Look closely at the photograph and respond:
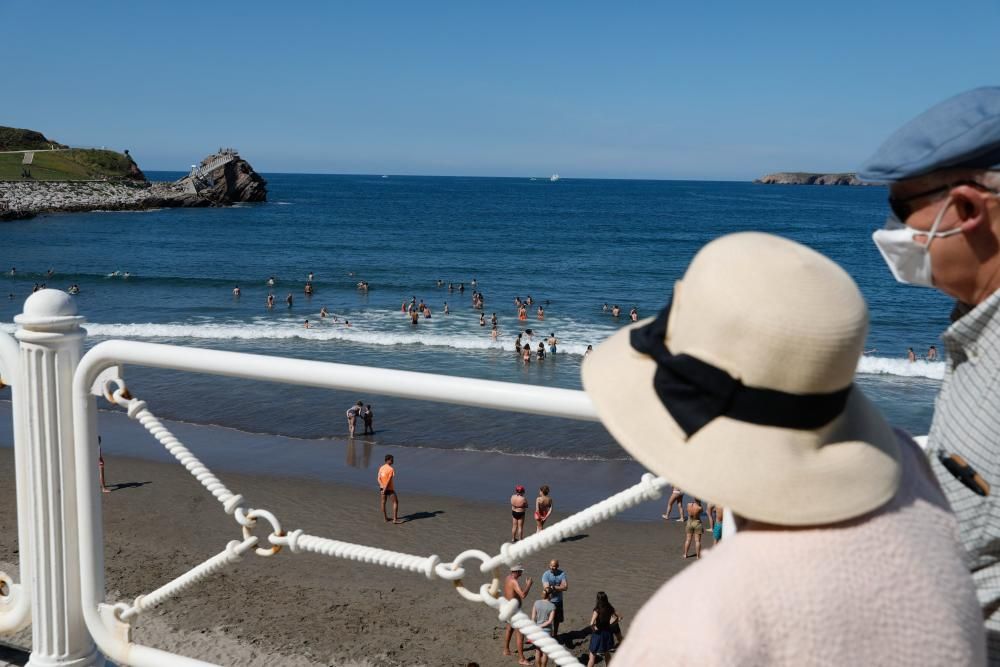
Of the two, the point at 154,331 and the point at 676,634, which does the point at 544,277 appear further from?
the point at 676,634

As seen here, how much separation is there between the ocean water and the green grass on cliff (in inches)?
633

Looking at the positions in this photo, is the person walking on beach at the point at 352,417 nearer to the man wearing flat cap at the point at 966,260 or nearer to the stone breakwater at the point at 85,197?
the man wearing flat cap at the point at 966,260

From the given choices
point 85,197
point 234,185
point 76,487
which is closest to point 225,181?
point 234,185

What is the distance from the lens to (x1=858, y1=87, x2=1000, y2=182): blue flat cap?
1596 mm

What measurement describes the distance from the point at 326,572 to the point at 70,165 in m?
119

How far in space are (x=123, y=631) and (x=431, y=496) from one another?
13.4m

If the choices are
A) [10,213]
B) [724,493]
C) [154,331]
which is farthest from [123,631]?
[10,213]

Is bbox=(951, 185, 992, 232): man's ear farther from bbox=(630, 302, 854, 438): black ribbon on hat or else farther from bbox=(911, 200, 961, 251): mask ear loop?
bbox=(630, 302, 854, 438): black ribbon on hat

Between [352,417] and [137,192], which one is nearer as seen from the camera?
[352,417]

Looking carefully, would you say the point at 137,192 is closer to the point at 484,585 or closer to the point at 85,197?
the point at 85,197

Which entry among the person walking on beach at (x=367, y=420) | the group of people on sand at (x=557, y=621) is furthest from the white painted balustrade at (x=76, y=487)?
the person walking on beach at (x=367, y=420)

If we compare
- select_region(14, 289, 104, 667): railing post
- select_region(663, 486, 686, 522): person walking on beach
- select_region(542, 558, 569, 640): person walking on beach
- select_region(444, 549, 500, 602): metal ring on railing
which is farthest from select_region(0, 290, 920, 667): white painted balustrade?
select_region(663, 486, 686, 522): person walking on beach

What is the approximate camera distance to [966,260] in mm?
1700

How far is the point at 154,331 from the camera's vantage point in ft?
120
